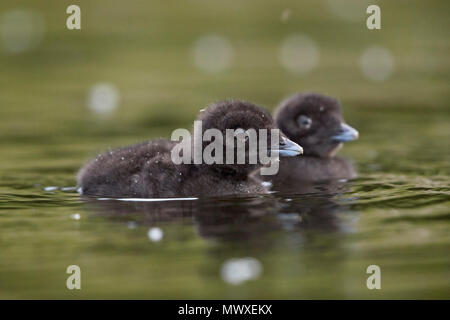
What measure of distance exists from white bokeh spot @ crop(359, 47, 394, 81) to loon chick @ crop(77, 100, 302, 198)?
9.68m

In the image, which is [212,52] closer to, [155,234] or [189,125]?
[189,125]

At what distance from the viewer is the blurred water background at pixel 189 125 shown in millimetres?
6391

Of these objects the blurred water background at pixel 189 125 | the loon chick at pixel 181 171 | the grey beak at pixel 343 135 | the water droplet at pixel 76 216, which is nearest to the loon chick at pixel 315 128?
the grey beak at pixel 343 135

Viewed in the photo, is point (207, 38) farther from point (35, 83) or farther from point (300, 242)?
point (300, 242)

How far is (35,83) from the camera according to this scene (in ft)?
56.9

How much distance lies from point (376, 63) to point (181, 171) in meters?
11.2

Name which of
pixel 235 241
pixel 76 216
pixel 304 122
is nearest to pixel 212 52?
pixel 304 122

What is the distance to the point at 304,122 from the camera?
35.4 feet

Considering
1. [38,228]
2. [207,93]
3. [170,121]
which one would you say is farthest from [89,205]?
[207,93]

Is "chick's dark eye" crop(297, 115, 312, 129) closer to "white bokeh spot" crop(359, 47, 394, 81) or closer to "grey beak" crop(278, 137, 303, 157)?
"grey beak" crop(278, 137, 303, 157)

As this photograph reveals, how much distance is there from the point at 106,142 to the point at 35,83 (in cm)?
544

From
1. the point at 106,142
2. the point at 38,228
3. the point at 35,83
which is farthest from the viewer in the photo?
the point at 35,83

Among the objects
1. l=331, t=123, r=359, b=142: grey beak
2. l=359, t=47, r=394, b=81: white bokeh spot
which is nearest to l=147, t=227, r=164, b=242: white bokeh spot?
l=331, t=123, r=359, b=142: grey beak

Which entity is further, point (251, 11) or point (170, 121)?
point (251, 11)
